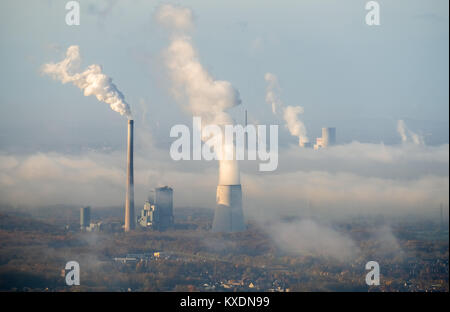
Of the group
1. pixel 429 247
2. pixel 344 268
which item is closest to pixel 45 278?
pixel 344 268

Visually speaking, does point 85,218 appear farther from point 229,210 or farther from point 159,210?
point 229,210

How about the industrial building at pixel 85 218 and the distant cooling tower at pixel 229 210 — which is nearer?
the distant cooling tower at pixel 229 210
